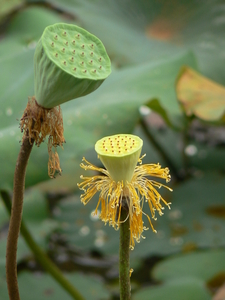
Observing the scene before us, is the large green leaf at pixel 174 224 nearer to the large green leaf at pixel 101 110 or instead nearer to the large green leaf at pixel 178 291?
the large green leaf at pixel 178 291

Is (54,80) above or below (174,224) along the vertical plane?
above

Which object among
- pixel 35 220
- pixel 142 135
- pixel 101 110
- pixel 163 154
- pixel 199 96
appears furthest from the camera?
pixel 142 135

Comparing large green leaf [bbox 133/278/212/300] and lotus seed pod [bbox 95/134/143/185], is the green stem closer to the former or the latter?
large green leaf [bbox 133/278/212/300]

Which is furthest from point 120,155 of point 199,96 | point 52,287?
point 52,287

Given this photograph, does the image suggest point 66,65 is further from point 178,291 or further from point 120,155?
point 178,291

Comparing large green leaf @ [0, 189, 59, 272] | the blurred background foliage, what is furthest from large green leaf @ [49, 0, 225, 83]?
large green leaf @ [0, 189, 59, 272]

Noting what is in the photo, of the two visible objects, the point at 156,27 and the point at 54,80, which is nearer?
the point at 54,80

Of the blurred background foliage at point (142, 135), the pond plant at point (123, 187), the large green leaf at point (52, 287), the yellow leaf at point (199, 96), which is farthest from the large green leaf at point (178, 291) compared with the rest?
the pond plant at point (123, 187)
